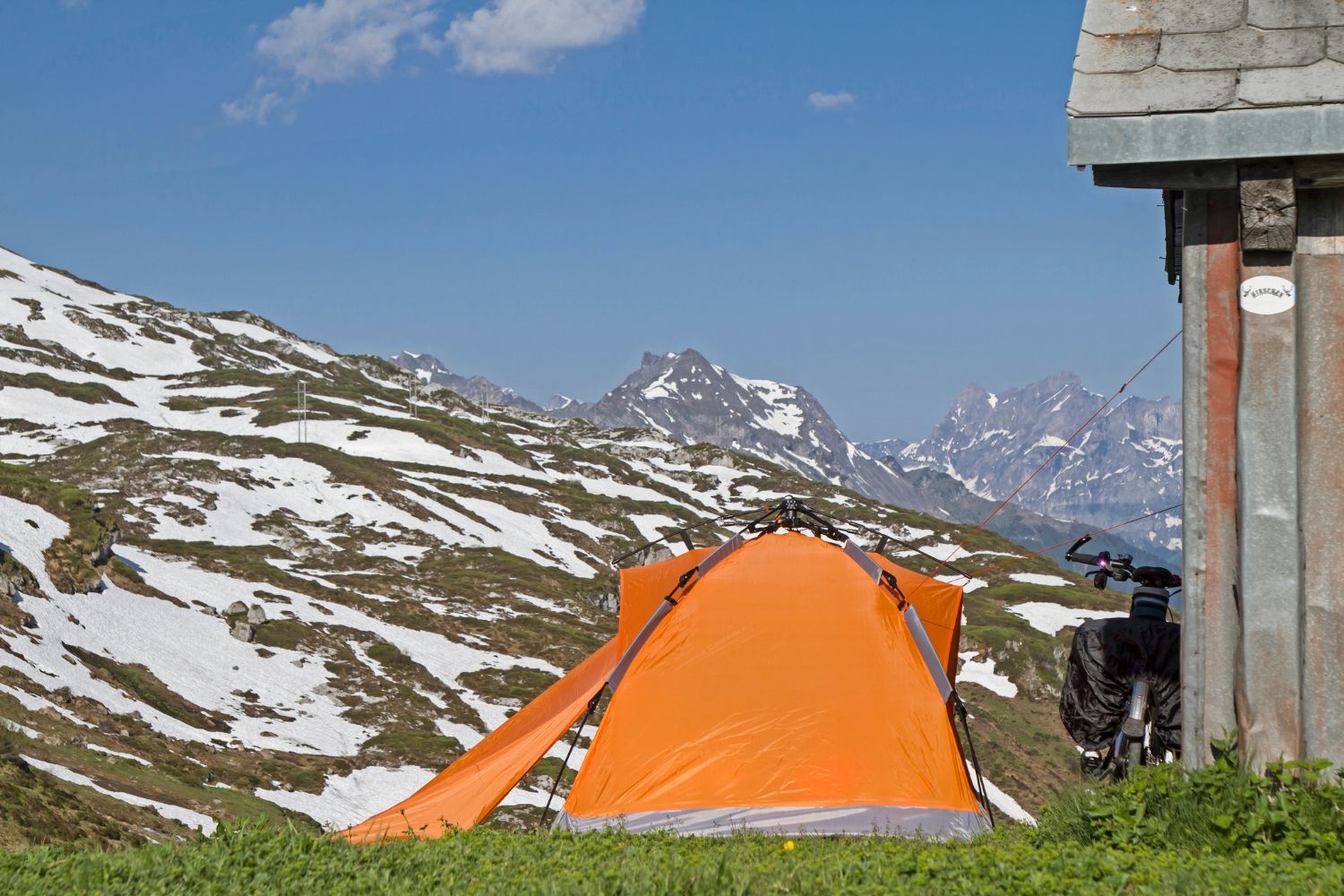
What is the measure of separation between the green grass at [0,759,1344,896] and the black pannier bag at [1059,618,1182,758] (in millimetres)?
1844

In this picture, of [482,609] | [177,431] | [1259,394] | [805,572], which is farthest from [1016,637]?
[177,431]

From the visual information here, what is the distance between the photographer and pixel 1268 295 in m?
9.07

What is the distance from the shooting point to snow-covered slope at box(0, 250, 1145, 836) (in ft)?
120

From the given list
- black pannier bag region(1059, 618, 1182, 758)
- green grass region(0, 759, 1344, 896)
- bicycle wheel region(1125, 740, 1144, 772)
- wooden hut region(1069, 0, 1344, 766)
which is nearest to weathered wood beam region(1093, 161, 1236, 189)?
wooden hut region(1069, 0, 1344, 766)

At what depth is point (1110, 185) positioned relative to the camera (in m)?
9.53

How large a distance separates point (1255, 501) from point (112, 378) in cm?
17607

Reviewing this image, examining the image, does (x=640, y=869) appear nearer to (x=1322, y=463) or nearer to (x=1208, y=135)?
(x=1322, y=463)

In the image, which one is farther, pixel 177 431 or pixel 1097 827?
pixel 177 431

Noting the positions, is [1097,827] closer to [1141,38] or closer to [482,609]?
[1141,38]

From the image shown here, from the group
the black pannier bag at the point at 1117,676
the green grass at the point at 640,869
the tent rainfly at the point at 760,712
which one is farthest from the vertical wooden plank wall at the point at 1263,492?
the tent rainfly at the point at 760,712

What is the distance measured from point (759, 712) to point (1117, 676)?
12.8 feet

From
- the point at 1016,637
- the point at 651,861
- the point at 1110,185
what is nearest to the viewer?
the point at 651,861

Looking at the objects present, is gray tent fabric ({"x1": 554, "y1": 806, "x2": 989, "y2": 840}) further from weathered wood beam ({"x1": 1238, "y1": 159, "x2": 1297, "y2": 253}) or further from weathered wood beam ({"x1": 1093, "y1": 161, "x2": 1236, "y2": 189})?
weathered wood beam ({"x1": 1093, "y1": 161, "x2": 1236, "y2": 189})

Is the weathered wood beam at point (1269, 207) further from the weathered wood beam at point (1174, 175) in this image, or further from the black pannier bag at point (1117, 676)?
the black pannier bag at point (1117, 676)
